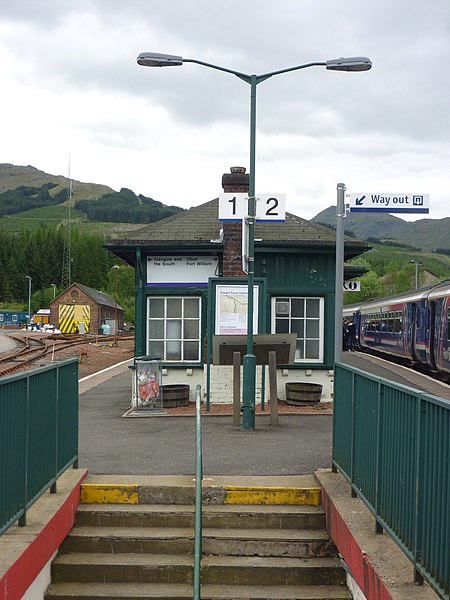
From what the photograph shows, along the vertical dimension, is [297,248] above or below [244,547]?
above

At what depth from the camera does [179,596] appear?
20.6 ft

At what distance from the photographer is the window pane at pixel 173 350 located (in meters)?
16.2

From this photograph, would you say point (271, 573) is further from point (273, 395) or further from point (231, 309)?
point (231, 309)

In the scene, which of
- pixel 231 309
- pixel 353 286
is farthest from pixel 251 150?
pixel 353 286

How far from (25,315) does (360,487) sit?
369ft

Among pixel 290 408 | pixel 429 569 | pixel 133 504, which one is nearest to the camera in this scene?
pixel 429 569

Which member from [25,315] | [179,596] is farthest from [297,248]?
[25,315]

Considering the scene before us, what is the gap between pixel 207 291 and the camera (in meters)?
15.8

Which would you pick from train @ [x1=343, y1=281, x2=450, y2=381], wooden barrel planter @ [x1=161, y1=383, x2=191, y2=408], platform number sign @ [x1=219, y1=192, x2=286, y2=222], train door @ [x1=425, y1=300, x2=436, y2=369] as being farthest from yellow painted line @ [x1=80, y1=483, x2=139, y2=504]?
train door @ [x1=425, y1=300, x2=436, y2=369]

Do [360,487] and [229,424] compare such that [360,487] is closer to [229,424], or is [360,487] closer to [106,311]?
[229,424]

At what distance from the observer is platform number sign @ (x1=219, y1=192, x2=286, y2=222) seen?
476 inches

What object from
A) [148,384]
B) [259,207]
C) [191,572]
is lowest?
[191,572]

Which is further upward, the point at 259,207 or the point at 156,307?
the point at 259,207

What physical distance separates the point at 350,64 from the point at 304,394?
242 inches
